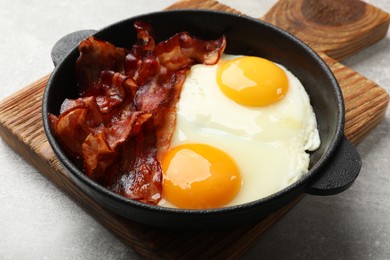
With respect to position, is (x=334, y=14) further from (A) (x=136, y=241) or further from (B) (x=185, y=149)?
(A) (x=136, y=241)

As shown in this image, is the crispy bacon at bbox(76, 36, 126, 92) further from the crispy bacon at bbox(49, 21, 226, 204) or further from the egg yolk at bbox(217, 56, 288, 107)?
the egg yolk at bbox(217, 56, 288, 107)

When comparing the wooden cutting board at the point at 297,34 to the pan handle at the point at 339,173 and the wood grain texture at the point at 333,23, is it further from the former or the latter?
the pan handle at the point at 339,173

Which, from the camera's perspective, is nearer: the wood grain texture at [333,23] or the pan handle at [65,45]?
the pan handle at [65,45]

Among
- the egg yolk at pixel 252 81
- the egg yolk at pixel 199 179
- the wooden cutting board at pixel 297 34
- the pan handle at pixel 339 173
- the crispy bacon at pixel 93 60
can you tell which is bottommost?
the wooden cutting board at pixel 297 34

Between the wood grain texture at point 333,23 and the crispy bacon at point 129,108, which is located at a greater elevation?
the crispy bacon at point 129,108

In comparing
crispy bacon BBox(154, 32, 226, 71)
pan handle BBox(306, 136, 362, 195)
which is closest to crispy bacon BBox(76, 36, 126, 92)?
crispy bacon BBox(154, 32, 226, 71)

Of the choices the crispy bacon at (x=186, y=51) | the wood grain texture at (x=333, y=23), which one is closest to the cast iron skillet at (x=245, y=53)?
the crispy bacon at (x=186, y=51)
